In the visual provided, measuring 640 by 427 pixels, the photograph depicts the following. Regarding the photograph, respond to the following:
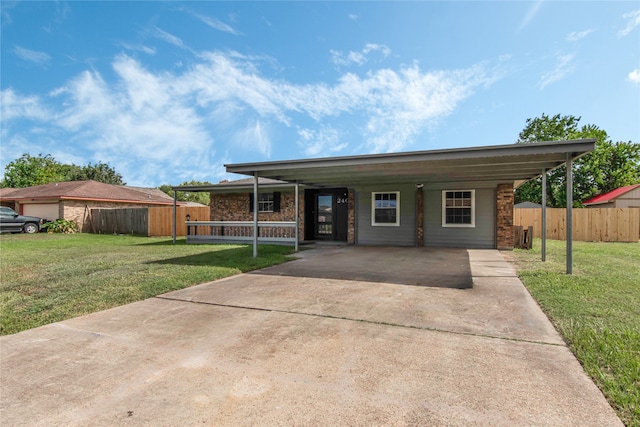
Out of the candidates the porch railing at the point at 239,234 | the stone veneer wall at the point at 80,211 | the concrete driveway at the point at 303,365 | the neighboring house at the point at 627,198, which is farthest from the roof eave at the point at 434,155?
the neighboring house at the point at 627,198

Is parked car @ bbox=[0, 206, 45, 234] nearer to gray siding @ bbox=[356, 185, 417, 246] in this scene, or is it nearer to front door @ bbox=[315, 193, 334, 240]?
front door @ bbox=[315, 193, 334, 240]

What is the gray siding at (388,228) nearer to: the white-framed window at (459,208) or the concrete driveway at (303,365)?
the white-framed window at (459,208)

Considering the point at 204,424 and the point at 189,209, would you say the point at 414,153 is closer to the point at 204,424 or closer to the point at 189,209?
the point at 204,424

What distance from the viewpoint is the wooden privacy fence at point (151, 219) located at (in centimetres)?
1789

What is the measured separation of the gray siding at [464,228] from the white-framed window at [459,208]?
0.42ft

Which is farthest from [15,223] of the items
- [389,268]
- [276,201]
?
[389,268]

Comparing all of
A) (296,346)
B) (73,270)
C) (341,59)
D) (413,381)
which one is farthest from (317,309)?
(341,59)

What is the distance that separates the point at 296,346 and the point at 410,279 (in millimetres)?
3503

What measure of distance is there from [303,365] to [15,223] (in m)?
23.8

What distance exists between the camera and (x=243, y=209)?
1463 centimetres

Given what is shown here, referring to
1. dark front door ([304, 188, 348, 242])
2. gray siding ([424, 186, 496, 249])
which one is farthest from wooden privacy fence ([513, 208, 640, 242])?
dark front door ([304, 188, 348, 242])

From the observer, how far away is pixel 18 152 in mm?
41719

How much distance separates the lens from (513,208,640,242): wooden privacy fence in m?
14.2

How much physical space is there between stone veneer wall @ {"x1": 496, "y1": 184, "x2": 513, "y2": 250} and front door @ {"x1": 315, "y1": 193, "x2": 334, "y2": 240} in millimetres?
6185
